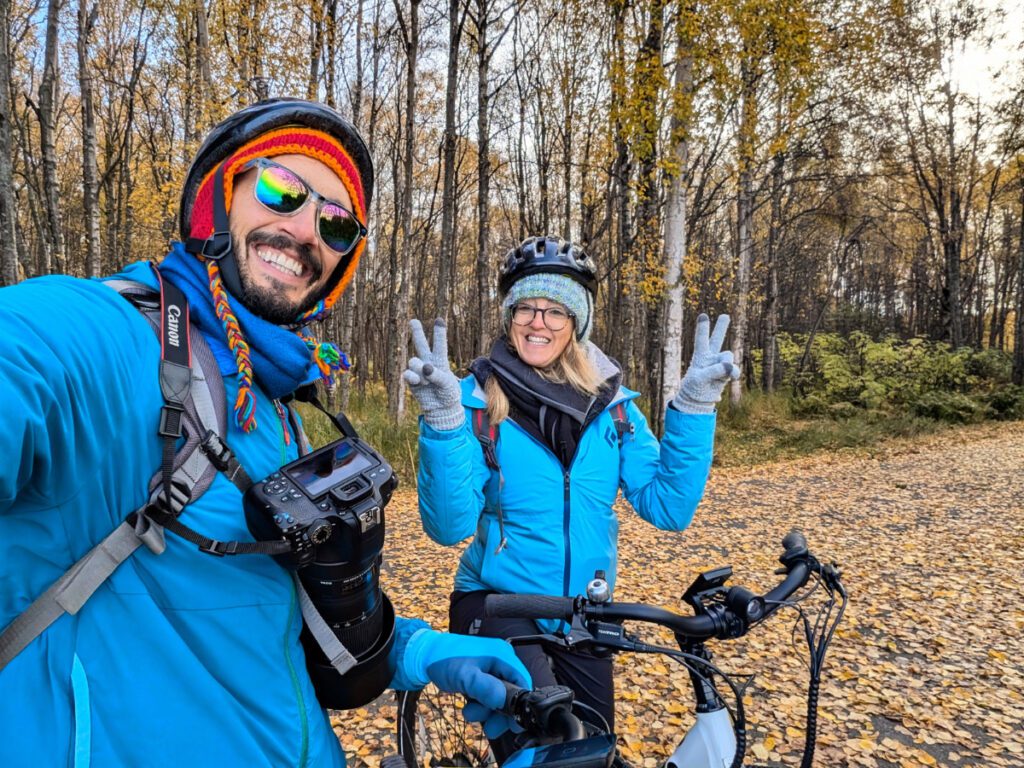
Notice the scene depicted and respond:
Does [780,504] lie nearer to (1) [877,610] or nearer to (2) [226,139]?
(1) [877,610]

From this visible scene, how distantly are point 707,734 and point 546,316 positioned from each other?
1.64 metres

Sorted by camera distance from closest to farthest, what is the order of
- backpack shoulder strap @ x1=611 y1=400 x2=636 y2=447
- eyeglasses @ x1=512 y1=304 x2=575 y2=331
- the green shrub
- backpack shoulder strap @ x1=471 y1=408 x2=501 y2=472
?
backpack shoulder strap @ x1=471 y1=408 x2=501 y2=472, backpack shoulder strap @ x1=611 y1=400 x2=636 y2=447, eyeglasses @ x1=512 y1=304 x2=575 y2=331, the green shrub

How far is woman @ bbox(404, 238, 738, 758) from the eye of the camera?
6.52ft

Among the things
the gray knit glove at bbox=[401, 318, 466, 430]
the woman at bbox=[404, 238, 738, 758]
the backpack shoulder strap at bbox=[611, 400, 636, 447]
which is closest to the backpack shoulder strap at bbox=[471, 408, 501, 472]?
the woman at bbox=[404, 238, 738, 758]

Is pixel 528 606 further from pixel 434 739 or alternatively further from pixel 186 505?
pixel 434 739

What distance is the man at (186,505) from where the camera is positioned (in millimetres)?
823

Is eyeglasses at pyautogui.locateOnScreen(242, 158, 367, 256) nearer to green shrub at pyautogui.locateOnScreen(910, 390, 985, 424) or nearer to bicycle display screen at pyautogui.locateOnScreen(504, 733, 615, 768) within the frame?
bicycle display screen at pyautogui.locateOnScreen(504, 733, 615, 768)

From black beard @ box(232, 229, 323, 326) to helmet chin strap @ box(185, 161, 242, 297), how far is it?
0.4 inches

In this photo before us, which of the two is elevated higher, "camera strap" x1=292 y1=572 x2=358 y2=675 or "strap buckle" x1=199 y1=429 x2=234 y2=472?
"strap buckle" x1=199 y1=429 x2=234 y2=472

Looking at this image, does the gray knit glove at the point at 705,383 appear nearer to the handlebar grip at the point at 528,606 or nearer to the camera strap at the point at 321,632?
the handlebar grip at the point at 528,606

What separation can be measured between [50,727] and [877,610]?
243 inches

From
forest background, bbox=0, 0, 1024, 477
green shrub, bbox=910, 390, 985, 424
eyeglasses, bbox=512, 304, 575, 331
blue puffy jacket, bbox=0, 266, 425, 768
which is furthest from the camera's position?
green shrub, bbox=910, 390, 985, 424

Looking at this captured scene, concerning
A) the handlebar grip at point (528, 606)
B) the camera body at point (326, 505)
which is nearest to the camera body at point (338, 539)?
the camera body at point (326, 505)

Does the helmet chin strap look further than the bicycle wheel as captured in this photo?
No
